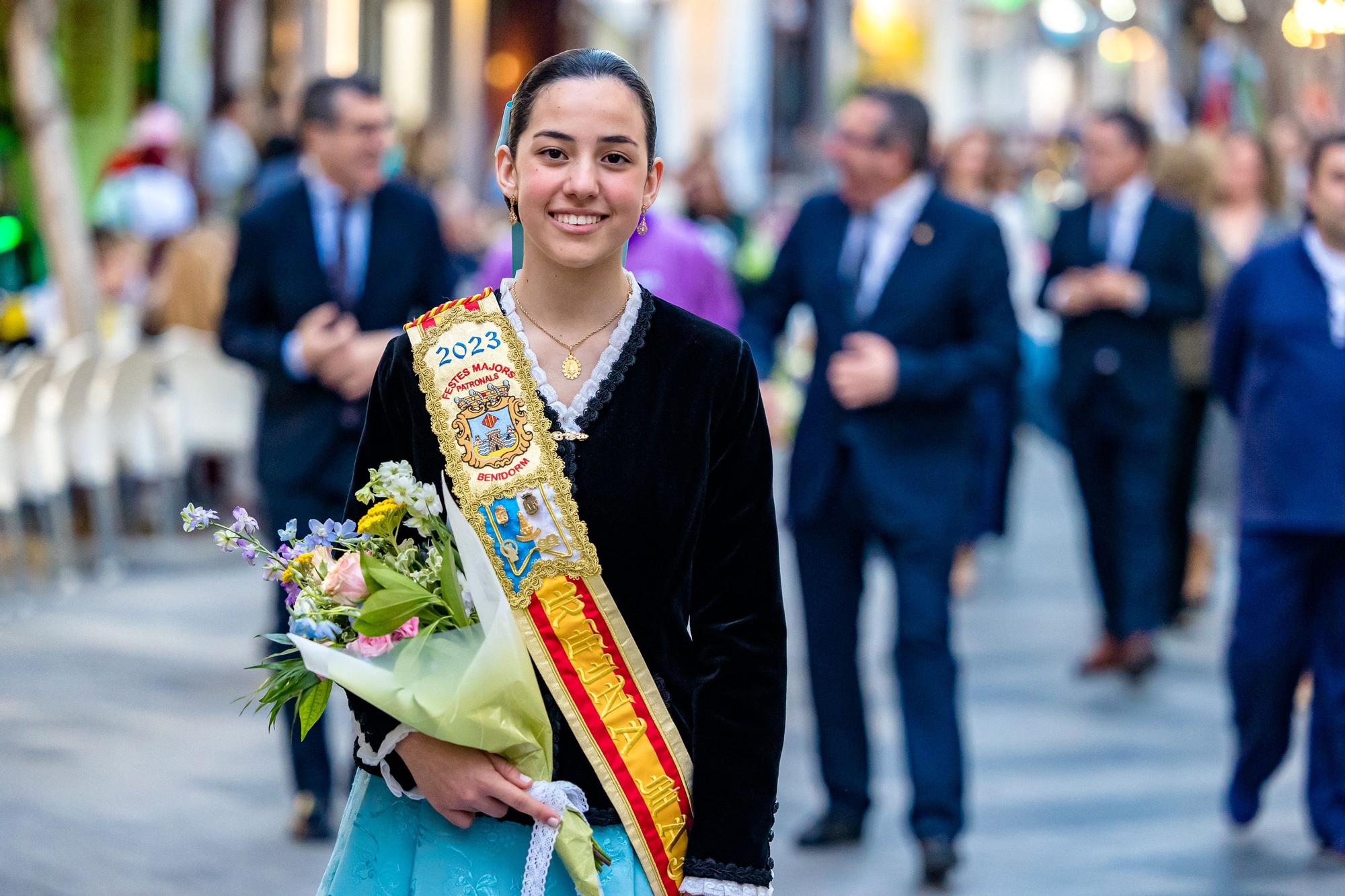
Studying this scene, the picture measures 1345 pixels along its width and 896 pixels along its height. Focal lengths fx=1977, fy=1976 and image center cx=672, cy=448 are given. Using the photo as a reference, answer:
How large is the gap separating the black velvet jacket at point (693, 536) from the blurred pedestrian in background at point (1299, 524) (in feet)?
12.6

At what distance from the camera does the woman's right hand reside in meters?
2.58

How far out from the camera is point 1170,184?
1012cm

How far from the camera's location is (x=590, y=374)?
9.12 feet

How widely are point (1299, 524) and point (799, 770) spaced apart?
6.79 feet

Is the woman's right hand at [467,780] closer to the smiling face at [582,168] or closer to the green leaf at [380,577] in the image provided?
the green leaf at [380,577]

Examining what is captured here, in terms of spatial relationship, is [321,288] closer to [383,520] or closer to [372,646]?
[383,520]

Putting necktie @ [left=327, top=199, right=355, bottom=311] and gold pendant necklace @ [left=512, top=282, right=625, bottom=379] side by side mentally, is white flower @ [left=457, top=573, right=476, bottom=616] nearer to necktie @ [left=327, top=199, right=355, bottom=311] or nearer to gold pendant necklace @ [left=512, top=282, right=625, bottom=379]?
gold pendant necklace @ [left=512, top=282, right=625, bottom=379]

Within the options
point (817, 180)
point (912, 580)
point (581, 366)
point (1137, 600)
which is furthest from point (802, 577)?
point (817, 180)

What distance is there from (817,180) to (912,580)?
109ft

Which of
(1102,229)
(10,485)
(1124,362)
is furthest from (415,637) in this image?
(10,485)

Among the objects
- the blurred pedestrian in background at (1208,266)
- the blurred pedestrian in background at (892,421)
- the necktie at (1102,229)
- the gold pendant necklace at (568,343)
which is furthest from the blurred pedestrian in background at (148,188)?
the gold pendant necklace at (568,343)

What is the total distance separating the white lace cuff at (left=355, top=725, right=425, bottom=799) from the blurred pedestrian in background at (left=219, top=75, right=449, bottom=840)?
3.12 meters

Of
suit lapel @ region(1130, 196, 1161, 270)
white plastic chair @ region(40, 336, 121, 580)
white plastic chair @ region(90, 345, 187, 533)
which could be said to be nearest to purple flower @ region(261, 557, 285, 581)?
suit lapel @ region(1130, 196, 1161, 270)

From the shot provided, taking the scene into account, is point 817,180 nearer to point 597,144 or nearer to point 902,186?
point 902,186
